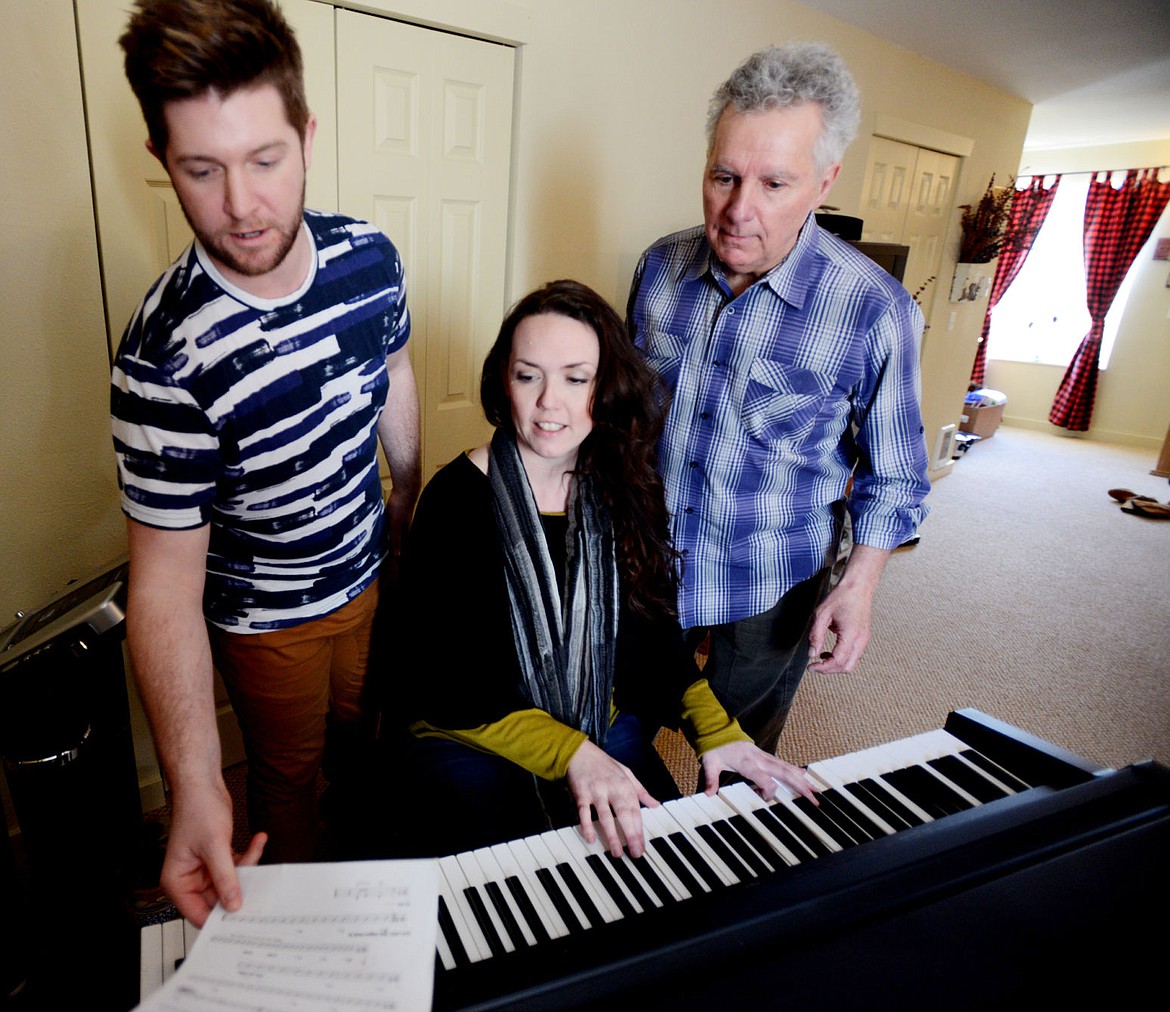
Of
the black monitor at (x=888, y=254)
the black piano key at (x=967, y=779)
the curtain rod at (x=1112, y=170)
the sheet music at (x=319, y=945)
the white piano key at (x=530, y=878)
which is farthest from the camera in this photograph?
the curtain rod at (x=1112, y=170)

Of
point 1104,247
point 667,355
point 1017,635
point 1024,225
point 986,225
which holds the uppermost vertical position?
point 1024,225

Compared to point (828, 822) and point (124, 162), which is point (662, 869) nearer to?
point (828, 822)

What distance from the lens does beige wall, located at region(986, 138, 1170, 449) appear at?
265 inches

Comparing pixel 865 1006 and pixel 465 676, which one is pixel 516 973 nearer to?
pixel 865 1006

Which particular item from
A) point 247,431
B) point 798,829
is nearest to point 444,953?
point 798,829

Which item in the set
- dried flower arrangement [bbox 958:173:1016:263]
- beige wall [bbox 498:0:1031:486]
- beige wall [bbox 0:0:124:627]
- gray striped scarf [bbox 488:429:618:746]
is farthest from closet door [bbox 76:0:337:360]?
dried flower arrangement [bbox 958:173:1016:263]

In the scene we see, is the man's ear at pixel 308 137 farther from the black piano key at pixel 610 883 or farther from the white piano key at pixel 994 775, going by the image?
the white piano key at pixel 994 775

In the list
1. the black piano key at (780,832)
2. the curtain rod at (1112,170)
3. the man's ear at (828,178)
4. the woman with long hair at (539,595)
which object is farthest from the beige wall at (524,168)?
the curtain rod at (1112,170)

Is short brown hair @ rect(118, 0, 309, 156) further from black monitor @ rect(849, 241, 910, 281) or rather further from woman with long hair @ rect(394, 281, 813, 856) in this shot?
black monitor @ rect(849, 241, 910, 281)

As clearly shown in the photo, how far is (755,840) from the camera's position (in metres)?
0.94

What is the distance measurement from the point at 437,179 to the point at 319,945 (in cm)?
203

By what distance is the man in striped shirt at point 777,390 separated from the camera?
49.4 inches

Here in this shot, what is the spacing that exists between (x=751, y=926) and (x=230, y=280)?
971 mm

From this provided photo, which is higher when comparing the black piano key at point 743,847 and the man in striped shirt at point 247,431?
the man in striped shirt at point 247,431
